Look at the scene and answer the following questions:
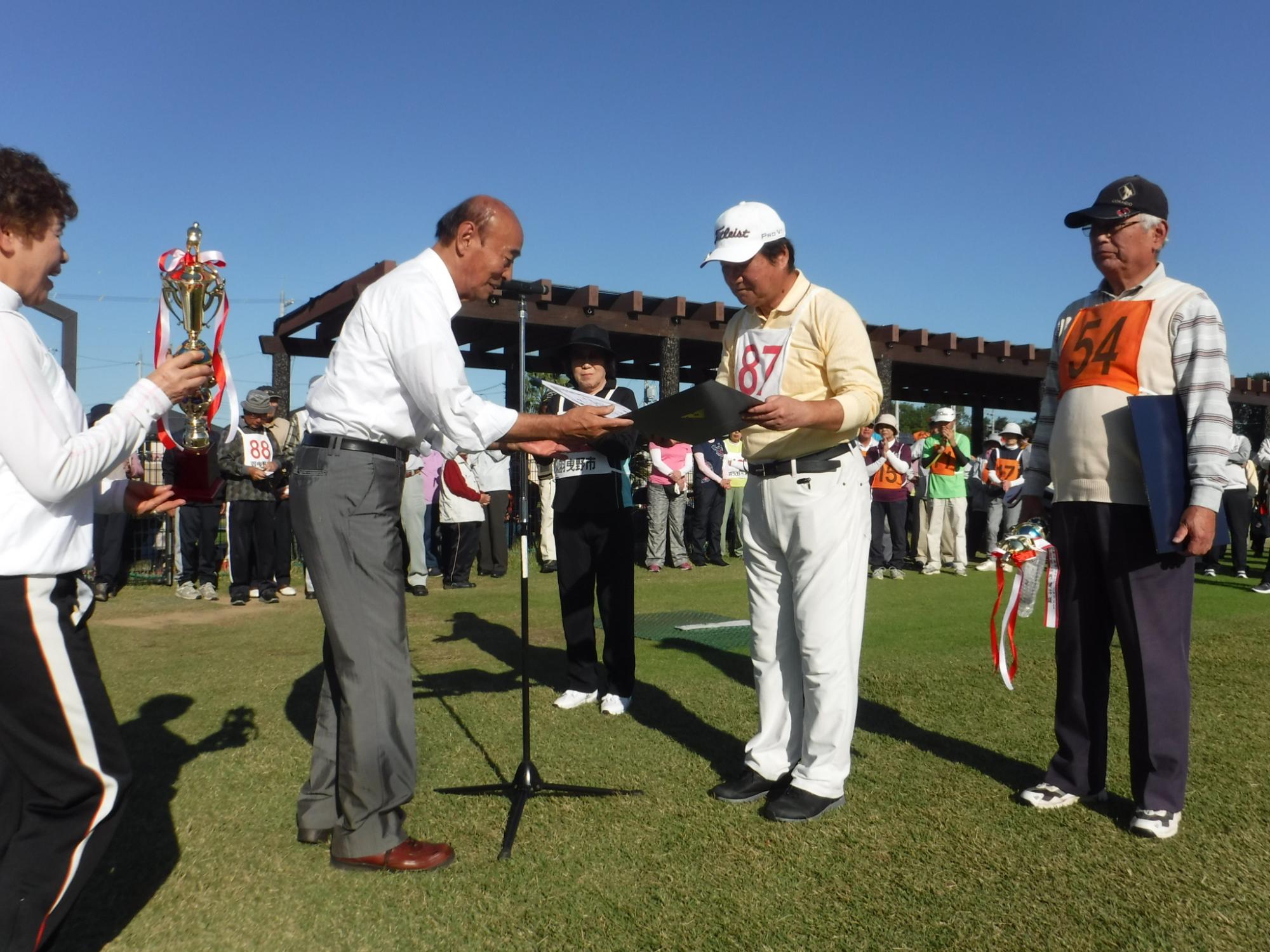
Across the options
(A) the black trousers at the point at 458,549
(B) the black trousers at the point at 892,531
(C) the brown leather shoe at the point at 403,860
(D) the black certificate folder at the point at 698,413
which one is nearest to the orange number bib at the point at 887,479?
(B) the black trousers at the point at 892,531

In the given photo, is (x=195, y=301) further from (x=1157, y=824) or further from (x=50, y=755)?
(x=1157, y=824)

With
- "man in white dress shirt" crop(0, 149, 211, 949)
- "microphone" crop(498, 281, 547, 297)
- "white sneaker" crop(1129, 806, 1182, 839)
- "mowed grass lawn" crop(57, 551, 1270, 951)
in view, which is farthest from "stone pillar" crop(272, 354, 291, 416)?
"white sneaker" crop(1129, 806, 1182, 839)

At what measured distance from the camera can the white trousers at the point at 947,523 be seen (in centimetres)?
1295

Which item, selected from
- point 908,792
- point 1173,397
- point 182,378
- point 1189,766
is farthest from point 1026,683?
point 182,378

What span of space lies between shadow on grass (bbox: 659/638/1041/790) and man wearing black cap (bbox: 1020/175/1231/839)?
34 centimetres

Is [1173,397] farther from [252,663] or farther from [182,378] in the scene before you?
[252,663]

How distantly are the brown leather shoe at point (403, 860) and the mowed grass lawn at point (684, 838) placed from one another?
49 millimetres

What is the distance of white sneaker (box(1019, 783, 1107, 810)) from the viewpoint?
3833 millimetres

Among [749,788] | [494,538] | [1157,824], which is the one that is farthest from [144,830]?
[494,538]

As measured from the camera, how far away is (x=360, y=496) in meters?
3.23

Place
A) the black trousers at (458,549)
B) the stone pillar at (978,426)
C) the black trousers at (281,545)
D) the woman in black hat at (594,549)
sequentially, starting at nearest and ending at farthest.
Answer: the woman in black hat at (594,549), the black trousers at (281,545), the black trousers at (458,549), the stone pillar at (978,426)

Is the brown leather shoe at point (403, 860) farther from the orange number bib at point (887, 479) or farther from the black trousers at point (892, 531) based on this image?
the orange number bib at point (887, 479)

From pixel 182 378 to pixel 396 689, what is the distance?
1300 mm

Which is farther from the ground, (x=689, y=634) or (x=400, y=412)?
(x=400, y=412)
